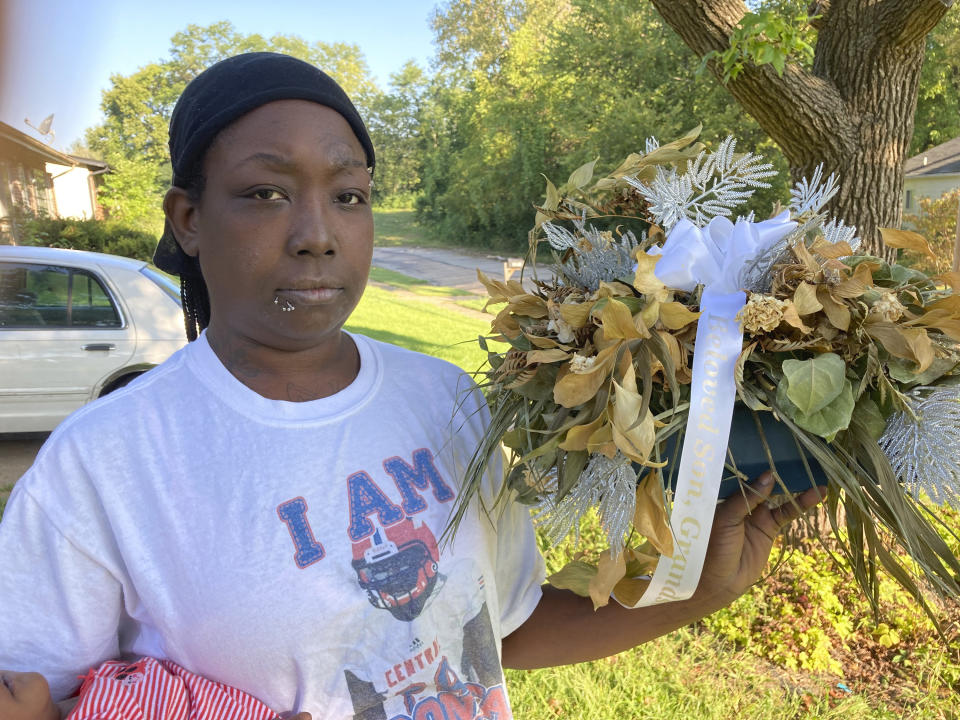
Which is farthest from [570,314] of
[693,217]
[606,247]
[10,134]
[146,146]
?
[146,146]

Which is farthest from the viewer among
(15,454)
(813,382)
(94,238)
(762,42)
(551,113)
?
(551,113)

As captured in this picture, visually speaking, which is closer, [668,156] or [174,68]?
[668,156]

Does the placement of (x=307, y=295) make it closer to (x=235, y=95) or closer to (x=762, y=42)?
(x=235, y=95)

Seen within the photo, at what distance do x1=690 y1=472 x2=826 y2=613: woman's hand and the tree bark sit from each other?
8.20 feet

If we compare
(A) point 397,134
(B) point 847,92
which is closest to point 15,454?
(B) point 847,92

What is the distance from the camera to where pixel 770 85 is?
328 cm

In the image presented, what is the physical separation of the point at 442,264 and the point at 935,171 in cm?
1551

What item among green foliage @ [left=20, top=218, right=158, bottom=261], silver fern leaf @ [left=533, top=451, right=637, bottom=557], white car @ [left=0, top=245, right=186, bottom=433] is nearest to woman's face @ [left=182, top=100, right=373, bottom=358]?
silver fern leaf @ [left=533, top=451, right=637, bottom=557]

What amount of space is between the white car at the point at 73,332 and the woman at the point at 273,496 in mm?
5257

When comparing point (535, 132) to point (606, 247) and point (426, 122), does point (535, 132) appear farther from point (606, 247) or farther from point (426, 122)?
point (606, 247)

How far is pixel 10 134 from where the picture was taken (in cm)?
36

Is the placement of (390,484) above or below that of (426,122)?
below

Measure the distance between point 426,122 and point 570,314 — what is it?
4341 centimetres

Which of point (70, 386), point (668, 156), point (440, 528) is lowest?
point (70, 386)
